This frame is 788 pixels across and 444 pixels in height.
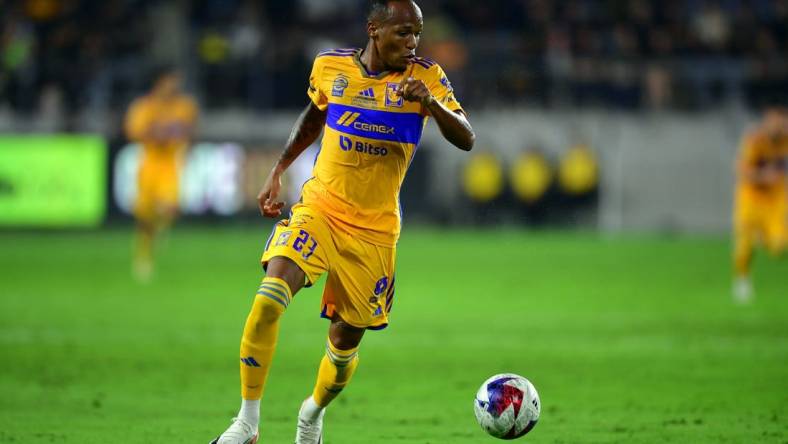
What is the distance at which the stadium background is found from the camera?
38.2 ft

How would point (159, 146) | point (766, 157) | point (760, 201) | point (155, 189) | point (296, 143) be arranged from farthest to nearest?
1. point (159, 146)
2. point (155, 189)
3. point (766, 157)
4. point (760, 201)
5. point (296, 143)

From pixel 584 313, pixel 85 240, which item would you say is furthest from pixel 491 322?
pixel 85 240

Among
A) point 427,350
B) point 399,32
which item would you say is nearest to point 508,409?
point 399,32

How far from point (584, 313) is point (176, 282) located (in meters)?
5.89

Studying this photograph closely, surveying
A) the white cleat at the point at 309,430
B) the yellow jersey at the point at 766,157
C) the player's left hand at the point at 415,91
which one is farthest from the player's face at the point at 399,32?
the yellow jersey at the point at 766,157

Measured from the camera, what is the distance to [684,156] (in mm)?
26484

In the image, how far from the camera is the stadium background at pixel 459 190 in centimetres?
1163

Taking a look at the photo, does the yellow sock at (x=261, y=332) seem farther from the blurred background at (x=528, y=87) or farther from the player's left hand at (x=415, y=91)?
the blurred background at (x=528, y=87)

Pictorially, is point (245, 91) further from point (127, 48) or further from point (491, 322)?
point (491, 322)

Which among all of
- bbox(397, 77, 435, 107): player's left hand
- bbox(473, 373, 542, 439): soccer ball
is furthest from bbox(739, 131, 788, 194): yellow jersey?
bbox(397, 77, 435, 107): player's left hand

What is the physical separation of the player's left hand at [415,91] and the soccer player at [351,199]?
205mm

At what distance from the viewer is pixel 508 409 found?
253 inches

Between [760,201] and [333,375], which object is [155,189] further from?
[333,375]

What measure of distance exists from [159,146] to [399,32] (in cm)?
1313
